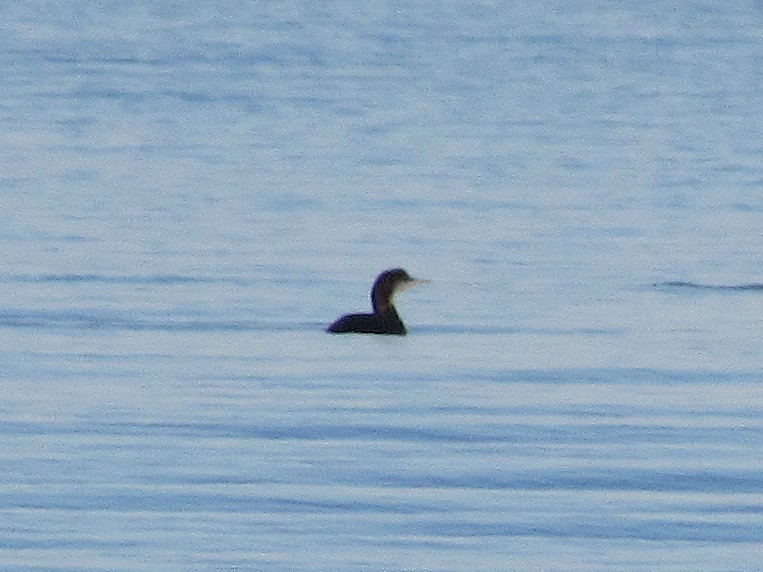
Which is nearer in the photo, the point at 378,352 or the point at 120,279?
the point at 378,352

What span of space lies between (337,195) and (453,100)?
1056 inches

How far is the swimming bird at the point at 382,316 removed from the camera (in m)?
18.1

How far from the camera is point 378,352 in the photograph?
57.7ft

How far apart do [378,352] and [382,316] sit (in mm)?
711

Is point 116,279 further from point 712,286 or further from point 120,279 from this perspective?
point 712,286

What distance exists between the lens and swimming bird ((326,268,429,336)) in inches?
711

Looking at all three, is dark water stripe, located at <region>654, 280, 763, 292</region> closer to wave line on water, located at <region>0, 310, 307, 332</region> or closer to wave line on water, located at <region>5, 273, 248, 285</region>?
wave line on water, located at <region>5, 273, 248, 285</region>

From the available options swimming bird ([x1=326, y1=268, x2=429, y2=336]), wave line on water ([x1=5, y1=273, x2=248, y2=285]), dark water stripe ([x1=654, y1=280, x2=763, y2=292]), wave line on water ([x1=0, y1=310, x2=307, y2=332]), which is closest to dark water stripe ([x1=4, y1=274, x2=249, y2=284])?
wave line on water ([x1=5, y1=273, x2=248, y2=285])

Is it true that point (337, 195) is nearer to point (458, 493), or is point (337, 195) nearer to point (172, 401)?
point (172, 401)

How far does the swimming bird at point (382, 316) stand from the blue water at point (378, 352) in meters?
0.09

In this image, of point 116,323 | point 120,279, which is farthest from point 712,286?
point 116,323

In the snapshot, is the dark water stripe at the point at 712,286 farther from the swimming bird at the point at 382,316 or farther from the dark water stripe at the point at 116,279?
the swimming bird at the point at 382,316

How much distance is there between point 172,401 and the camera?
50.7 feet

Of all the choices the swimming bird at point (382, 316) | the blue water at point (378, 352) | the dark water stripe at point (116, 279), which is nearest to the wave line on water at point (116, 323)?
the blue water at point (378, 352)
